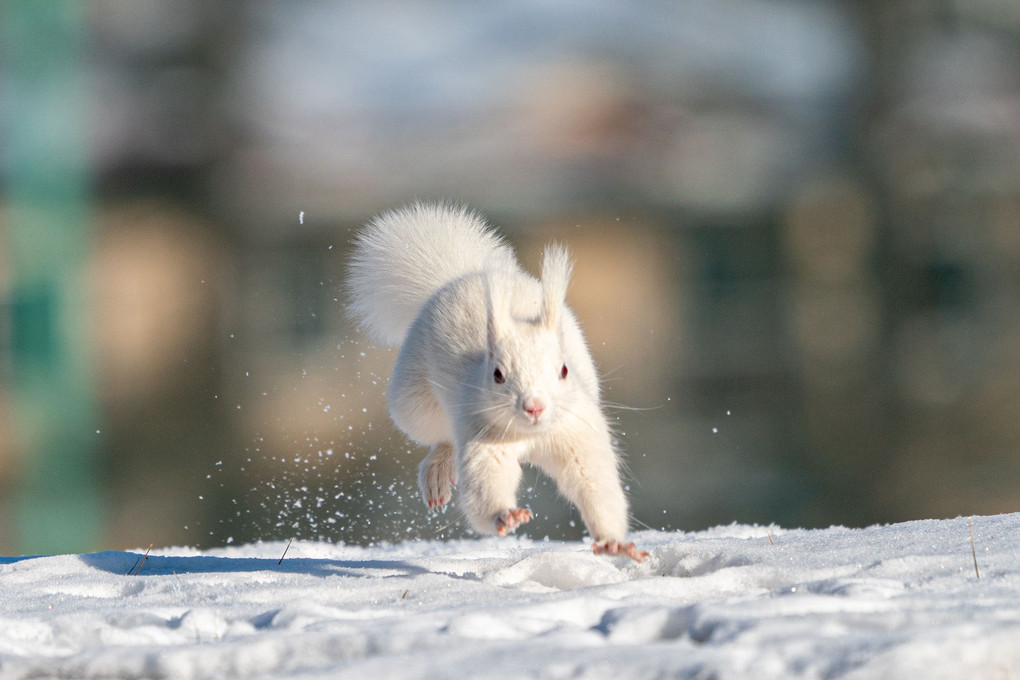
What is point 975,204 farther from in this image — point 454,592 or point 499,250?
point 454,592

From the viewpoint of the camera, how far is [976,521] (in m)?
3.09

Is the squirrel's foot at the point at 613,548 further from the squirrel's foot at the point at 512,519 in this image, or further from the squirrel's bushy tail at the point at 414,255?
the squirrel's bushy tail at the point at 414,255

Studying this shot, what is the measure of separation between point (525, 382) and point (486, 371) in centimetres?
15

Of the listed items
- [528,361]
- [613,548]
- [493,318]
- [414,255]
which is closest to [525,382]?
[528,361]

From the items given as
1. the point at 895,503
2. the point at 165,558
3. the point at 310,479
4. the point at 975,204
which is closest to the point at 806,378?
the point at 895,503

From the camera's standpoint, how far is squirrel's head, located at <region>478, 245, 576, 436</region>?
2676 mm

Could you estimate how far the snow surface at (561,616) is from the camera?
1.64m

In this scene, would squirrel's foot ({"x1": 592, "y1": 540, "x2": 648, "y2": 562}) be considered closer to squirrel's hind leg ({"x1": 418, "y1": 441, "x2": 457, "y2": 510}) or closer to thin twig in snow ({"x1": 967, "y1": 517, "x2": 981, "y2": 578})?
thin twig in snow ({"x1": 967, "y1": 517, "x2": 981, "y2": 578})

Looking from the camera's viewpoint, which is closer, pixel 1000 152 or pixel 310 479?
pixel 310 479

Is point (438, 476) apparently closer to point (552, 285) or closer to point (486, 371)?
point (486, 371)

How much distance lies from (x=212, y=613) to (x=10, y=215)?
7566 millimetres

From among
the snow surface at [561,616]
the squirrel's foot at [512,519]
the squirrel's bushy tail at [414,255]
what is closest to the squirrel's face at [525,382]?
the squirrel's foot at [512,519]

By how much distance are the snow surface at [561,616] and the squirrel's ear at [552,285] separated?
2.01 ft

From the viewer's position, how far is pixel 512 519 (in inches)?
100.0
